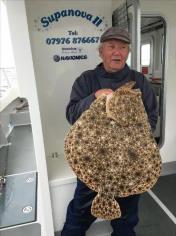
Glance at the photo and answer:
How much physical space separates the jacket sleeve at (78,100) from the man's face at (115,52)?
0.20 metres

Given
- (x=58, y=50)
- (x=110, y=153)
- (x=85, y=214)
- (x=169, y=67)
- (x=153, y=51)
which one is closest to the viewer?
(x=110, y=153)

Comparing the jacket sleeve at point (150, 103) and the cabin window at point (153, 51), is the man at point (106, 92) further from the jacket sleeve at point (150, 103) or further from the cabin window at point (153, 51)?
the cabin window at point (153, 51)

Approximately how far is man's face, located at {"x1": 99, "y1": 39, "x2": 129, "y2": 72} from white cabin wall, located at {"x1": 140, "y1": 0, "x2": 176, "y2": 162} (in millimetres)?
1230

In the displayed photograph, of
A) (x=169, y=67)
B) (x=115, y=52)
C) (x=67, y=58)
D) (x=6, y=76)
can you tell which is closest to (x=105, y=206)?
(x=115, y=52)

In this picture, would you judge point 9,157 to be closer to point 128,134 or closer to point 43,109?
point 43,109

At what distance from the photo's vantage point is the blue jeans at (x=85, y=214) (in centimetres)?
150

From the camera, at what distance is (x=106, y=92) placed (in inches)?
37.9

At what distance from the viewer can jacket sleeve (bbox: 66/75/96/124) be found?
115cm

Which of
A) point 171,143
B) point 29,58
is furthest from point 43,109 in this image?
point 171,143

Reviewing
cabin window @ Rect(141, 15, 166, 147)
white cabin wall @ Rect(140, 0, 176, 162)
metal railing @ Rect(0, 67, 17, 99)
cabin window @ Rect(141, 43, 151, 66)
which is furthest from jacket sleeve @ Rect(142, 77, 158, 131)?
metal railing @ Rect(0, 67, 17, 99)

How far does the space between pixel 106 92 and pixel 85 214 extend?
3.33 ft

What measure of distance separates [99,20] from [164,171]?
2.08 meters

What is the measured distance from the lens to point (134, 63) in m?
1.54

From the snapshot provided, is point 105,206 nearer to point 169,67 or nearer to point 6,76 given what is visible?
point 169,67
